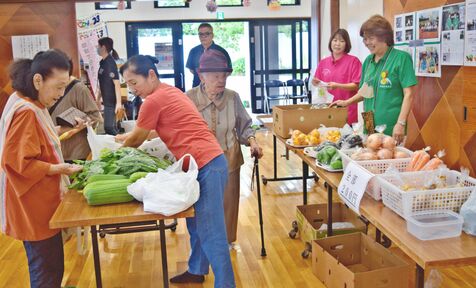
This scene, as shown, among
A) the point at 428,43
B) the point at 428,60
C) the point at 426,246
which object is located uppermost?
the point at 428,43

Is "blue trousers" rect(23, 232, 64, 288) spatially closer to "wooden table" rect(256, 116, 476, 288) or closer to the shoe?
the shoe

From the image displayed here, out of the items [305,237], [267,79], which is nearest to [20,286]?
[305,237]

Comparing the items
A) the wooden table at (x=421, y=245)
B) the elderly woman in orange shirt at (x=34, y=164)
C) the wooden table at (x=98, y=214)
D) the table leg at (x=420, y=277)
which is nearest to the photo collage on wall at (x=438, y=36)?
the wooden table at (x=421, y=245)

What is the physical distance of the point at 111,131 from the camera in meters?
6.00

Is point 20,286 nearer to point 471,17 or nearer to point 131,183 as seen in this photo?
point 131,183

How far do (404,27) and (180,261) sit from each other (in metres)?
2.79

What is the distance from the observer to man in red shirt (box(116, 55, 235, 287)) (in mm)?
2428

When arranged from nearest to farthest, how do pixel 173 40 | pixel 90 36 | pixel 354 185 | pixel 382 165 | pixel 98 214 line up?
1. pixel 98 214
2. pixel 354 185
3. pixel 382 165
4. pixel 90 36
5. pixel 173 40

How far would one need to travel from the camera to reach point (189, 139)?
247 cm

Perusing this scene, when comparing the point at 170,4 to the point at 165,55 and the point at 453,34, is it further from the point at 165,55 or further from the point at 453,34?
the point at 453,34

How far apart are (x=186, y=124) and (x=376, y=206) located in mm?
1006

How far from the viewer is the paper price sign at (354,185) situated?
214 centimetres

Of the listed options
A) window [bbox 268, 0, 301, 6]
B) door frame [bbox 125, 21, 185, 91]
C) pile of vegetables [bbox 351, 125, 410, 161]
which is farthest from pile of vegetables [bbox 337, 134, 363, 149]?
window [bbox 268, 0, 301, 6]

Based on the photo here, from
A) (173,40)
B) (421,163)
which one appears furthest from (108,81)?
(173,40)
